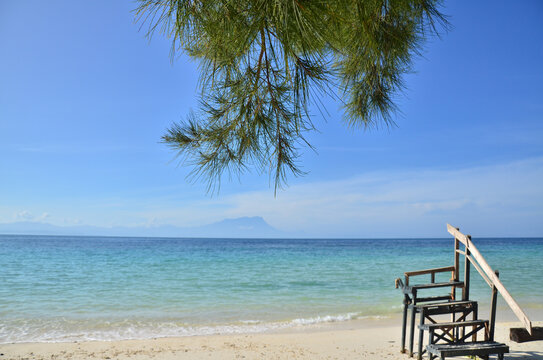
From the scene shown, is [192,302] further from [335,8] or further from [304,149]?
[335,8]

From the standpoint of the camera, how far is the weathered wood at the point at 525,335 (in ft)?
11.2

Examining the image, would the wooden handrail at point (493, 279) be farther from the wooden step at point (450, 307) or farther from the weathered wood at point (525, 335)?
the wooden step at point (450, 307)

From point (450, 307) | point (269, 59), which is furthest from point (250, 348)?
point (269, 59)

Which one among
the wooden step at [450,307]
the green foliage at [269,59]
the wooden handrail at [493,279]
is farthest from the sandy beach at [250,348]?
the green foliage at [269,59]

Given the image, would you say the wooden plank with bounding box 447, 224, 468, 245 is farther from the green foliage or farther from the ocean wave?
the ocean wave

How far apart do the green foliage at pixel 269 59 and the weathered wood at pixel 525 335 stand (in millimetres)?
2477

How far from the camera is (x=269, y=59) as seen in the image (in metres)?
2.79

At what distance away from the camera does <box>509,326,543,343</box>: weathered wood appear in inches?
134

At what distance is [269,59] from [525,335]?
326 cm

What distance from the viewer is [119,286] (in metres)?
11.8

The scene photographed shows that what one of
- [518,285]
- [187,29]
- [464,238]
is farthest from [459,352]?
[518,285]

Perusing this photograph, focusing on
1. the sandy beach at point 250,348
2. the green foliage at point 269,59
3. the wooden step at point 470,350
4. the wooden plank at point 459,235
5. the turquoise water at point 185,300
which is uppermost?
the green foliage at point 269,59

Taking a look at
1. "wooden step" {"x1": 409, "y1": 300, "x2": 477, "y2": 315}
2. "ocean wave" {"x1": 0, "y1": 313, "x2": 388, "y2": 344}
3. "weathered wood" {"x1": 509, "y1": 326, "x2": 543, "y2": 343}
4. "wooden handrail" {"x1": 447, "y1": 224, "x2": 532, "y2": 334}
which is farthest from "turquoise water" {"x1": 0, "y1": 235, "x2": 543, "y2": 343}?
"weathered wood" {"x1": 509, "y1": 326, "x2": 543, "y2": 343}

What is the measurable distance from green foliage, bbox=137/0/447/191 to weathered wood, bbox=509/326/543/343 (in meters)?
2.48
